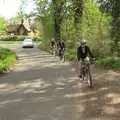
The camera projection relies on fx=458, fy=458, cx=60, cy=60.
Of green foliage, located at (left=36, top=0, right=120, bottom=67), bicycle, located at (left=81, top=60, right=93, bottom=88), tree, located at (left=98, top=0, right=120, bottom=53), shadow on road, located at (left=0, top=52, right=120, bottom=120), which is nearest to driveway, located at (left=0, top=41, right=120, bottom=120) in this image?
shadow on road, located at (left=0, top=52, right=120, bottom=120)

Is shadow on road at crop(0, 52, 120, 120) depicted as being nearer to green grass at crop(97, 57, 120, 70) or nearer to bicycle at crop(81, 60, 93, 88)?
bicycle at crop(81, 60, 93, 88)

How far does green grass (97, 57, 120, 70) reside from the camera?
2591cm

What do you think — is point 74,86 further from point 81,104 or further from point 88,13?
point 88,13

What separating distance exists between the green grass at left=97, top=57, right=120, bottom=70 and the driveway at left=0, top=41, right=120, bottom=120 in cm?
455

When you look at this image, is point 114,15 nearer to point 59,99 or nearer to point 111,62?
point 111,62

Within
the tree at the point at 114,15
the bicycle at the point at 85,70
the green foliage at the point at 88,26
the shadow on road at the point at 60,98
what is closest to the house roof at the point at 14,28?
the green foliage at the point at 88,26

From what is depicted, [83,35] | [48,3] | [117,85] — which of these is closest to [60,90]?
[117,85]

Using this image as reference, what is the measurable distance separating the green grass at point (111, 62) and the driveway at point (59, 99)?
4552mm

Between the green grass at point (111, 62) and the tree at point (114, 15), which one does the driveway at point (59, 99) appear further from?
the green grass at point (111, 62)

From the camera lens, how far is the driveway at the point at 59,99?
11.6m

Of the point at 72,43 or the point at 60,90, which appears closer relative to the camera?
the point at 60,90

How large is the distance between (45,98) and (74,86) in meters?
3.46

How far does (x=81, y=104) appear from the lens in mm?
13398

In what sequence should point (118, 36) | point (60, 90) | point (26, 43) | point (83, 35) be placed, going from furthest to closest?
point (26, 43)
point (83, 35)
point (118, 36)
point (60, 90)
